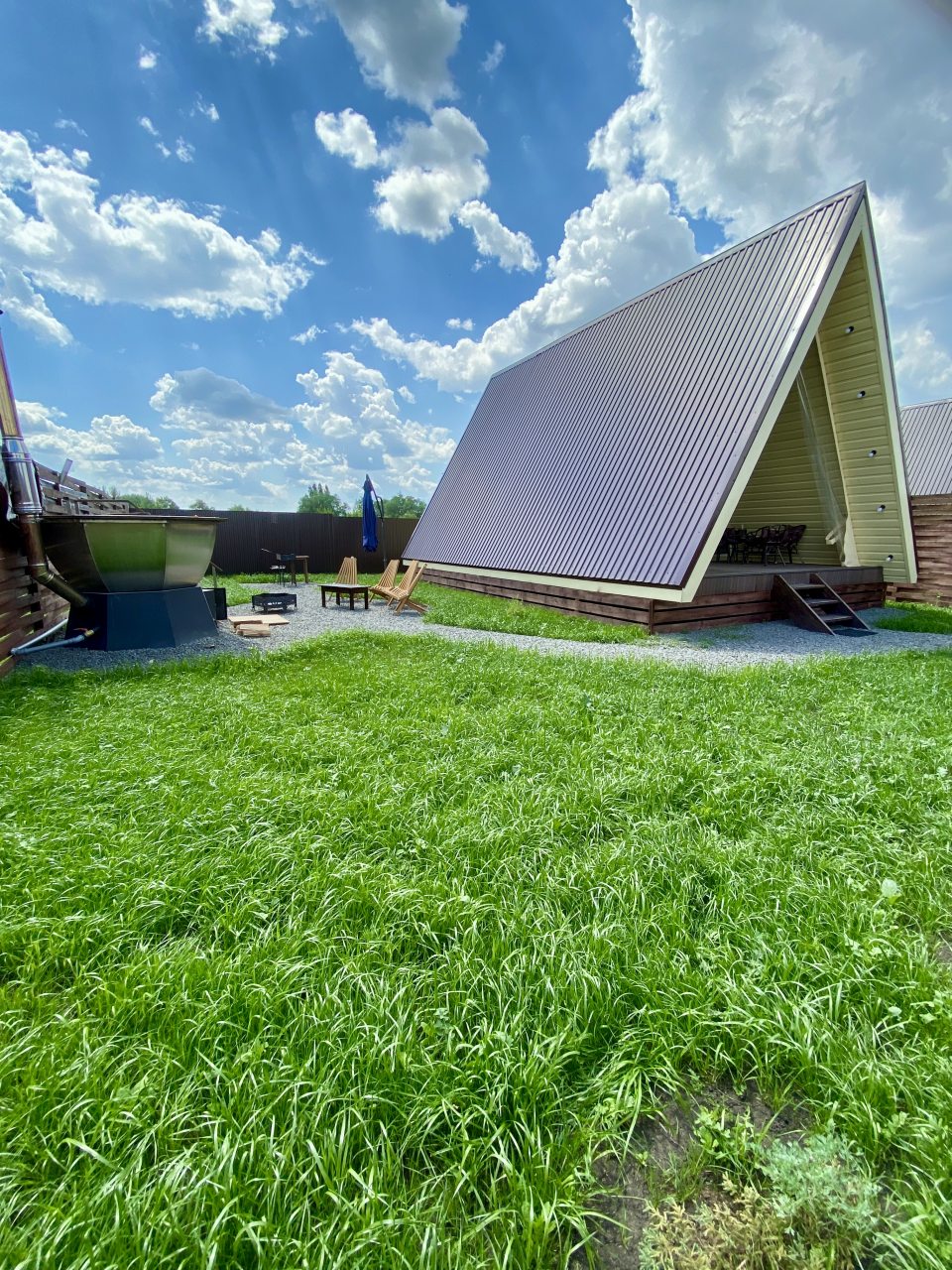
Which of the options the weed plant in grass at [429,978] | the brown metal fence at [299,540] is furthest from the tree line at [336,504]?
the weed plant in grass at [429,978]

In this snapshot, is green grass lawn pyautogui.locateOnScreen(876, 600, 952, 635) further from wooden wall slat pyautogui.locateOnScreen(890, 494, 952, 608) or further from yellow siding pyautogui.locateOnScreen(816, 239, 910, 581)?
yellow siding pyautogui.locateOnScreen(816, 239, 910, 581)

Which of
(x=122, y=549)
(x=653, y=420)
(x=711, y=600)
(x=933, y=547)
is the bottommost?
(x=711, y=600)

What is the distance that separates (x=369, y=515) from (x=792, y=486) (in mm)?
11251

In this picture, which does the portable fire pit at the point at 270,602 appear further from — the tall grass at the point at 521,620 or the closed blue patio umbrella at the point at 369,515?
the closed blue patio umbrella at the point at 369,515

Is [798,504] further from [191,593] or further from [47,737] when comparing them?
[47,737]

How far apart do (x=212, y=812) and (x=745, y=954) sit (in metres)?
2.36

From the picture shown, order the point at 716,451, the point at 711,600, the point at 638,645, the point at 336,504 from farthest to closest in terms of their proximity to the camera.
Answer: the point at 336,504 < the point at 711,600 < the point at 716,451 < the point at 638,645

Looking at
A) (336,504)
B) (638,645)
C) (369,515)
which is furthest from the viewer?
(336,504)

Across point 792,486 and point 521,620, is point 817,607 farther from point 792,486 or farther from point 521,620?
point 521,620

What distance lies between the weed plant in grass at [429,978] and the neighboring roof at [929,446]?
1689 cm

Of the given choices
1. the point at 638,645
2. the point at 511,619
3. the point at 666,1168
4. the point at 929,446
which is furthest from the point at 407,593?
the point at 929,446

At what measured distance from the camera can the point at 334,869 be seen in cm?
220

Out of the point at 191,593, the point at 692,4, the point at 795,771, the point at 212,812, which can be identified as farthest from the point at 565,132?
the point at 212,812

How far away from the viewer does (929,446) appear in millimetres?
16625
